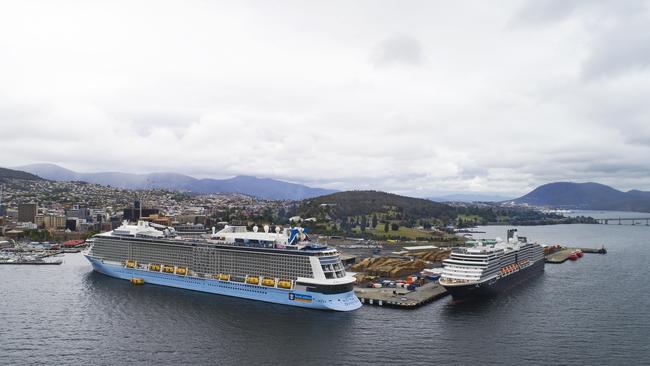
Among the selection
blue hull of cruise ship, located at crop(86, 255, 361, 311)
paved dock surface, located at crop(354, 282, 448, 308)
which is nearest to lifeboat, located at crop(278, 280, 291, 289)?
blue hull of cruise ship, located at crop(86, 255, 361, 311)

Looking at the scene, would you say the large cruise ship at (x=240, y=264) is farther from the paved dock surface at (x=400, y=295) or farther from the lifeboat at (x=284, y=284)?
the paved dock surface at (x=400, y=295)

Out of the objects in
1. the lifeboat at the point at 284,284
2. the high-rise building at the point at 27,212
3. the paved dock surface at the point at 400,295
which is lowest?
the paved dock surface at the point at 400,295

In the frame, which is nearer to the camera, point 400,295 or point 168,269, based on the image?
point 400,295

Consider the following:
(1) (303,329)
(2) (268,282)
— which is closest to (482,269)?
(2) (268,282)

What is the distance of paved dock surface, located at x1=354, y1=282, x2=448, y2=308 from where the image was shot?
50219 millimetres

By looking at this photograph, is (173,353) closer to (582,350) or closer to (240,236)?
(240,236)

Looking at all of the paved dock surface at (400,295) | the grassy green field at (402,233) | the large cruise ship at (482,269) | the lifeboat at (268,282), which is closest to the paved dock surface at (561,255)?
the large cruise ship at (482,269)

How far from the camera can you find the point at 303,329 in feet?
133

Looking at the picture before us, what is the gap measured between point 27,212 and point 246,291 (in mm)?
101135

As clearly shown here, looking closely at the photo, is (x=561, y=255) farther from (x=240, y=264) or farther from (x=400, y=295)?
(x=240, y=264)

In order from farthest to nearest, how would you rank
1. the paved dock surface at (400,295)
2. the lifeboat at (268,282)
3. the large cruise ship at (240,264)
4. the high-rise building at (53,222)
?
the high-rise building at (53,222) → the paved dock surface at (400,295) → the lifeboat at (268,282) → the large cruise ship at (240,264)

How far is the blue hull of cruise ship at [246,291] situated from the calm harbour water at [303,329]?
96 cm

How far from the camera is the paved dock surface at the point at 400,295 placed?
5022 centimetres

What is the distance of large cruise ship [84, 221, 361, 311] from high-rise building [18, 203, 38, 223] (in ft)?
→ 242
